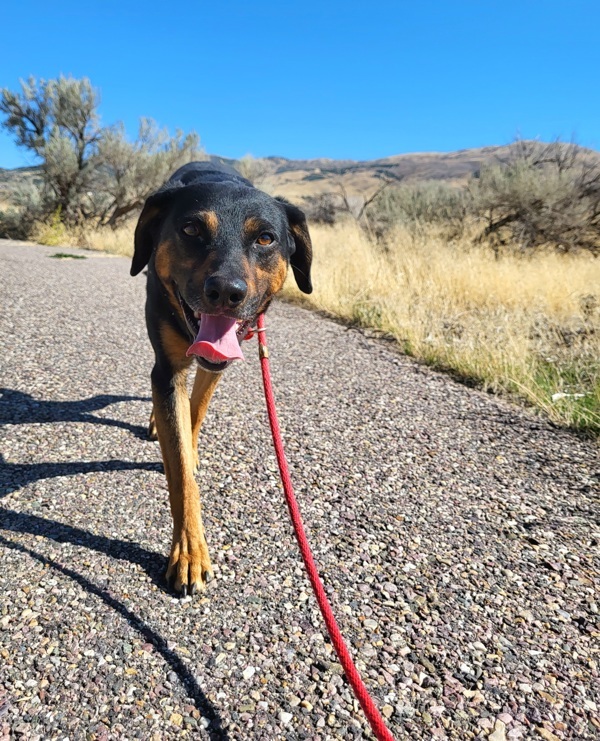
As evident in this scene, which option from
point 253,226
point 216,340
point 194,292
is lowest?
point 216,340

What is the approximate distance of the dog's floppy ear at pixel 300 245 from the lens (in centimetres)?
297

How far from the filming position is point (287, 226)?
2951 millimetres

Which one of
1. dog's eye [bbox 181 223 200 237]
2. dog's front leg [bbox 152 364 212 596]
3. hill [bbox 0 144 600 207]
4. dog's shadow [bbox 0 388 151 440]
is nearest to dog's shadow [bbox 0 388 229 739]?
dog's shadow [bbox 0 388 151 440]

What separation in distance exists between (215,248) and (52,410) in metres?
2.15

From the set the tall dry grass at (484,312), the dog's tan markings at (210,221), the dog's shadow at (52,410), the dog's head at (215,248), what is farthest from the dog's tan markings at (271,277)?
the tall dry grass at (484,312)

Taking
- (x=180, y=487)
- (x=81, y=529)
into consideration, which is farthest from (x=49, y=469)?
(x=180, y=487)

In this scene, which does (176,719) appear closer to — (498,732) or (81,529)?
(498,732)

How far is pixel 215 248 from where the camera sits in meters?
2.32

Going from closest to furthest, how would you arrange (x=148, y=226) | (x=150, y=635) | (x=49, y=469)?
(x=150, y=635) < (x=148, y=226) < (x=49, y=469)

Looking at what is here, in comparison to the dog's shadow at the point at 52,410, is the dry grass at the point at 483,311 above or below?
above

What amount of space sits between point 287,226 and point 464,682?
7.45ft

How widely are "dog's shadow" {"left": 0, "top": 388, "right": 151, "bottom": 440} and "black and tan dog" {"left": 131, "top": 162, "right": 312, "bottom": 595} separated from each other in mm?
1191

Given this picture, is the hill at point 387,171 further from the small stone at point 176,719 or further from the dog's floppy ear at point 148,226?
the small stone at point 176,719

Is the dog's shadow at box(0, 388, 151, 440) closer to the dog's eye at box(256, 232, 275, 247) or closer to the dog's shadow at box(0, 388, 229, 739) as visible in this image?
the dog's shadow at box(0, 388, 229, 739)
